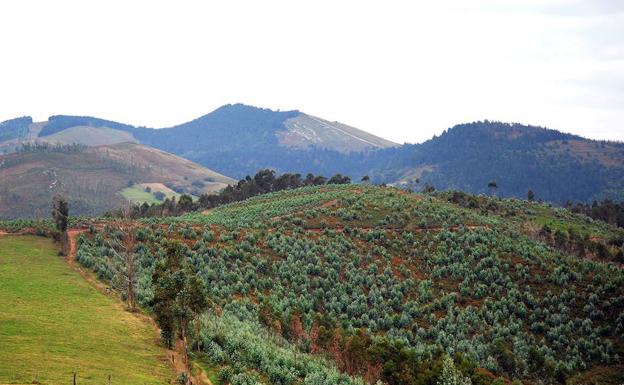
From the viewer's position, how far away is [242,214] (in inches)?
3979

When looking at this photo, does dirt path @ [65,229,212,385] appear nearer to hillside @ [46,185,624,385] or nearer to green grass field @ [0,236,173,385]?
green grass field @ [0,236,173,385]

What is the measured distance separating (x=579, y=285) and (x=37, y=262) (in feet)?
196

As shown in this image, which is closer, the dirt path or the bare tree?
the dirt path

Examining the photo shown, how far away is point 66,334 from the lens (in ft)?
116

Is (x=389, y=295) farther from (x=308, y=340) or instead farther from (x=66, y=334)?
Answer: (x=66, y=334)

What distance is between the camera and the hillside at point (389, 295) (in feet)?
137

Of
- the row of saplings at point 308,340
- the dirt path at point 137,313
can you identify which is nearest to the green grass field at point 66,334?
the dirt path at point 137,313

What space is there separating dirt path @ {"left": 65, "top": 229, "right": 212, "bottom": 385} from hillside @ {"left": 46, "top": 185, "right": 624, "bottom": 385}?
1.23 m

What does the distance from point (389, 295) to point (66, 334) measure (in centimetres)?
3839

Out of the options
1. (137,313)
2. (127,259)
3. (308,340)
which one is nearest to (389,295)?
(308,340)

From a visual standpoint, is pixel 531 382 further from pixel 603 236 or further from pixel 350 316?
pixel 603 236

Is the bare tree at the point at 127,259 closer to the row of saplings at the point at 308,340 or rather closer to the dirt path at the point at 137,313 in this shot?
the row of saplings at the point at 308,340

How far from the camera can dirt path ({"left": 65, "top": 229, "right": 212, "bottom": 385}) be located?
33500mm

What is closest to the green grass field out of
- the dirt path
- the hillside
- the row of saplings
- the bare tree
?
the dirt path
